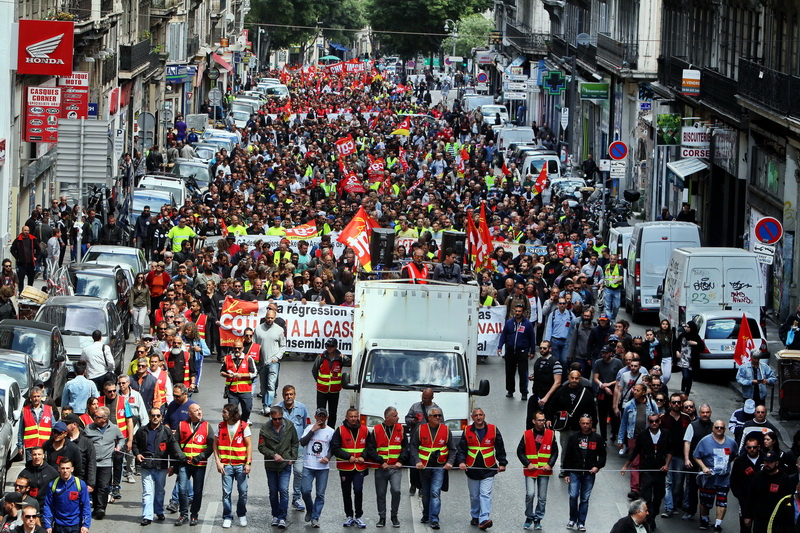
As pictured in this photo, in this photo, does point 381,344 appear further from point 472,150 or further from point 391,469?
point 472,150

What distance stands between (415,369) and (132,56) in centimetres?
4116

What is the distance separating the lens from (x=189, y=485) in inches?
673

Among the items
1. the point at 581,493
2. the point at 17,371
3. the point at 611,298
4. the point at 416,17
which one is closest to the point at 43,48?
the point at 611,298

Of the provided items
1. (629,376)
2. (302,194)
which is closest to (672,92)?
(302,194)

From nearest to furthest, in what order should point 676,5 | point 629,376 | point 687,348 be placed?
1. point 629,376
2. point 687,348
3. point 676,5

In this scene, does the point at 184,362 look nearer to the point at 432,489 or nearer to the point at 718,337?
the point at 432,489

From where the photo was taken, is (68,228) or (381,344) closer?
(381,344)

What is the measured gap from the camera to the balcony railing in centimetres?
5791

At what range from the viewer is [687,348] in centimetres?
2486

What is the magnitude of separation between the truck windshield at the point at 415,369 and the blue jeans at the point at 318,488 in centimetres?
252

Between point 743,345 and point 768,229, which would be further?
point 768,229

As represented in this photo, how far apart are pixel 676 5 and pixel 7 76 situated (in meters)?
22.6

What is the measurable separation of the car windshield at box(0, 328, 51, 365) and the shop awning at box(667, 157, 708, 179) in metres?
24.8

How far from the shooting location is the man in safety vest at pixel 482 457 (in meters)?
16.9
